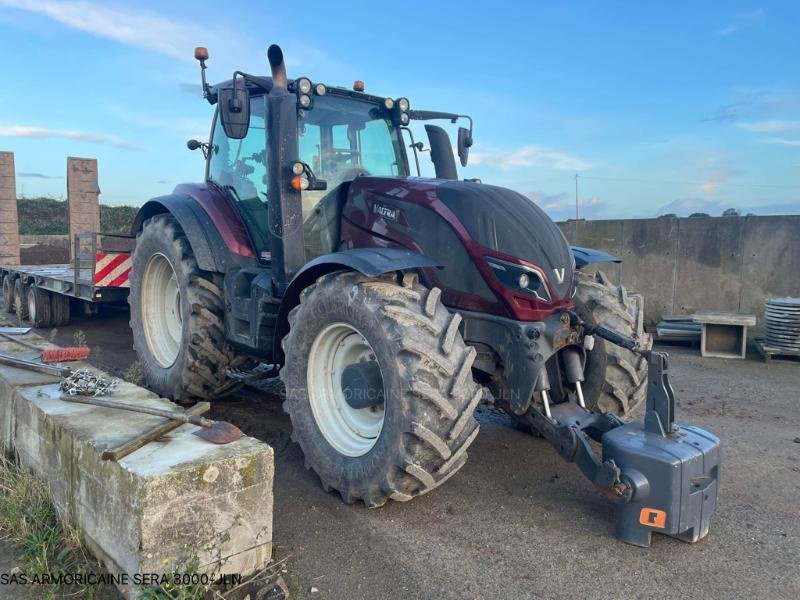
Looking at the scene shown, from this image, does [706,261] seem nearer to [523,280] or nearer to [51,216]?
[523,280]

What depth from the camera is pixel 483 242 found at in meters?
3.88

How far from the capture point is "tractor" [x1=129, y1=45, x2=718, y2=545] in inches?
131

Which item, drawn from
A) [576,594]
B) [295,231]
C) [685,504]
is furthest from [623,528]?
[295,231]

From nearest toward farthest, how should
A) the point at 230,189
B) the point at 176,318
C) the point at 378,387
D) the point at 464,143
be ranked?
the point at 378,387 < the point at 464,143 < the point at 230,189 < the point at 176,318

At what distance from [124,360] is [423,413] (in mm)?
5747

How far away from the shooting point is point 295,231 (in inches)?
187

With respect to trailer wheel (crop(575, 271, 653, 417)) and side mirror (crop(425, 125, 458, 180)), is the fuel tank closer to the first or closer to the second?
trailer wheel (crop(575, 271, 653, 417))

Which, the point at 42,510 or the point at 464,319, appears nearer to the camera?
the point at 42,510

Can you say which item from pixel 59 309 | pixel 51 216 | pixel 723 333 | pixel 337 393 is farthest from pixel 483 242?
pixel 51 216

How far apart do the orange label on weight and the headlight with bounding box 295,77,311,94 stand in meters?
3.59

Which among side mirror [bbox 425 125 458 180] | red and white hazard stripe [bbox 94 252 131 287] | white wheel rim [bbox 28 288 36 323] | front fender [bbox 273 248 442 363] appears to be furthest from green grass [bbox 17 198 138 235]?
front fender [bbox 273 248 442 363]

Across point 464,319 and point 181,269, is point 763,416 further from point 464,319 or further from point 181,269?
point 181,269

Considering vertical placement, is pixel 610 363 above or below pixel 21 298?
above

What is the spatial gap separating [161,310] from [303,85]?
9.26ft
